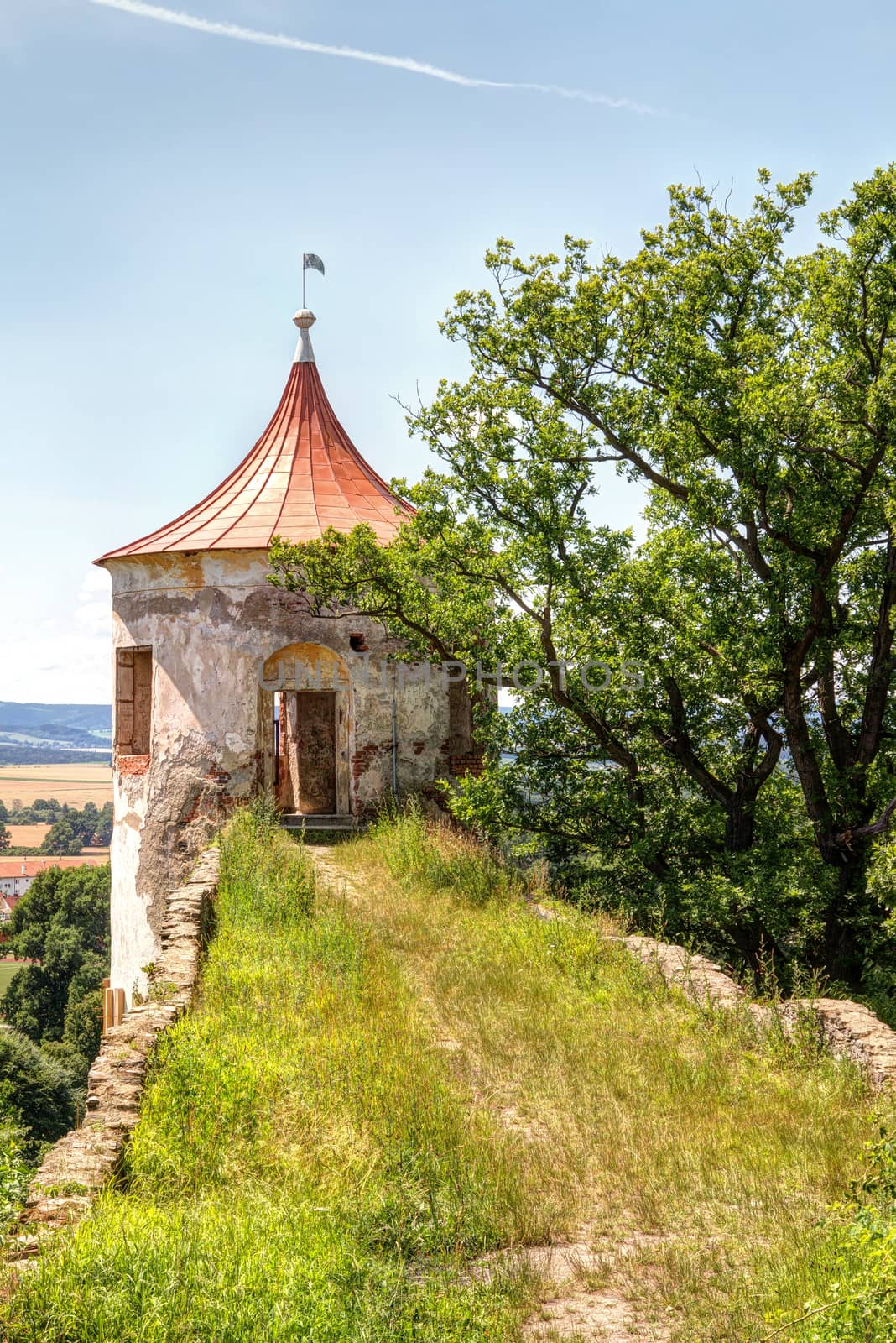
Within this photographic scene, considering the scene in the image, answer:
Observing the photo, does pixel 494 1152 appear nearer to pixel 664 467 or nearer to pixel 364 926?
pixel 364 926

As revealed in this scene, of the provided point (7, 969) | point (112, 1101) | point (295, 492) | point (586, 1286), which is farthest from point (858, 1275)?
point (7, 969)

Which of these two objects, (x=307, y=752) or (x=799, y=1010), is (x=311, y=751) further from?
(x=799, y=1010)

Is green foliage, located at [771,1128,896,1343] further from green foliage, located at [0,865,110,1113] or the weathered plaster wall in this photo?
green foliage, located at [0,865,110,1113]

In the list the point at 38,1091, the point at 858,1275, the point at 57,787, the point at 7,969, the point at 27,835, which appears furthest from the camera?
the point at 57,787

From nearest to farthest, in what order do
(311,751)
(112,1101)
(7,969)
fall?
(112,1101) → (311,751) → (7,969)

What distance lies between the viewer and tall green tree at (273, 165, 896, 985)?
10289 millimetres

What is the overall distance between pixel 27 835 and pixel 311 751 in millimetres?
93796

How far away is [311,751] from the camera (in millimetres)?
17609

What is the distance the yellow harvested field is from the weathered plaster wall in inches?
3424

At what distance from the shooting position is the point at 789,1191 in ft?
15.9

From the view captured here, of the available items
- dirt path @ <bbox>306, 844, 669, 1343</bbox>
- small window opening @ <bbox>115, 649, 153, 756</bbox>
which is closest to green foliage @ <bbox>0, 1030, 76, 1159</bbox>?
small window opening @ <bbox>115, 649, 153, 756</bbox>

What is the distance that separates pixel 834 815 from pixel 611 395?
5.23 metres

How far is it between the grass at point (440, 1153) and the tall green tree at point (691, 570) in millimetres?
3684

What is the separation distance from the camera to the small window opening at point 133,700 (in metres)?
13.6
